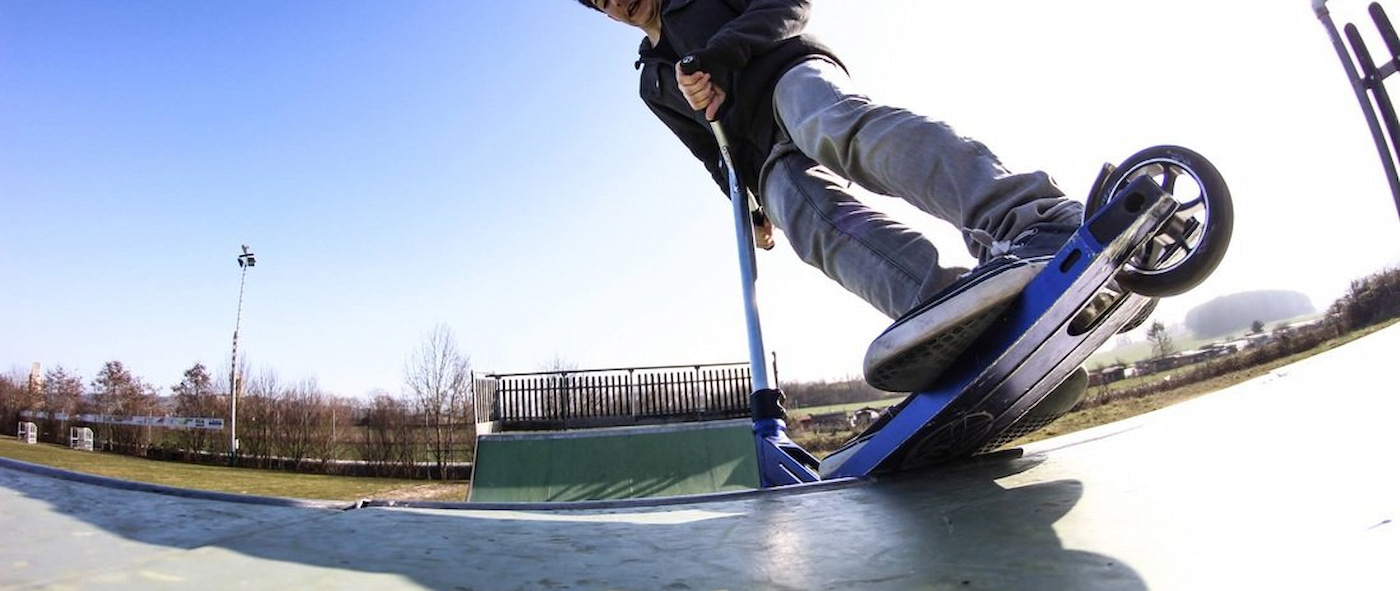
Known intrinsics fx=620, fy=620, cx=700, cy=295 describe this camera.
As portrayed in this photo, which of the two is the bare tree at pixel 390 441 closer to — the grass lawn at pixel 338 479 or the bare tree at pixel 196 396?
the grass lawn at pixel 338 479

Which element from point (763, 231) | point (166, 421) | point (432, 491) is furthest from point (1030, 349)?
point (166, 421)

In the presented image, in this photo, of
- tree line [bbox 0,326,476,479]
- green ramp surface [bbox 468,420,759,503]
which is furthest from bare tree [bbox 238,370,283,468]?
green ramp surface [bbox 468,420,759,503]

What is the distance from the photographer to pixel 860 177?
1012 mm

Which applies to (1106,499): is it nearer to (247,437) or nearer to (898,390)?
(898,390)

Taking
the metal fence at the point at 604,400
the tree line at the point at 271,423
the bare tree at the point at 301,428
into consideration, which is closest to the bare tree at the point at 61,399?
the tree line at the point at 271,423

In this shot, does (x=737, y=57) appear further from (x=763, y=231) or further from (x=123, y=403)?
(x=123, y=403)

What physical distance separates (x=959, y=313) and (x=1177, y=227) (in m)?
0.22

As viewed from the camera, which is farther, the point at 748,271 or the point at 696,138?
the point at 696,138

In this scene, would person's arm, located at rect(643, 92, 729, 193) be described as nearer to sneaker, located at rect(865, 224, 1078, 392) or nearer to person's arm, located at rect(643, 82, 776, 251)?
person's arm, located at rect(643, 82, 776, 251)

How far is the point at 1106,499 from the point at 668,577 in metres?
0.46

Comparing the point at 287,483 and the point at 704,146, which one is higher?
the point at 704,146

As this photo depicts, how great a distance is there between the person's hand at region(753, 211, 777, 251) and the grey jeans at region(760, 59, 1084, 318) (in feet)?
1.72

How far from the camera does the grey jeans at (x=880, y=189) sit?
0.79 metres

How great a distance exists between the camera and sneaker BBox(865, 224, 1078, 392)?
0.66m
